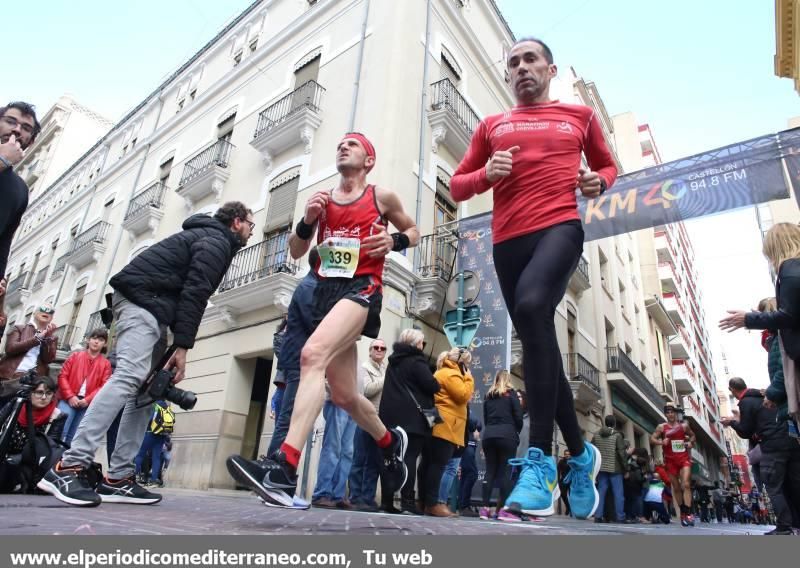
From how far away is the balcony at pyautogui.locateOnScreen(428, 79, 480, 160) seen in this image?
39.1 feet

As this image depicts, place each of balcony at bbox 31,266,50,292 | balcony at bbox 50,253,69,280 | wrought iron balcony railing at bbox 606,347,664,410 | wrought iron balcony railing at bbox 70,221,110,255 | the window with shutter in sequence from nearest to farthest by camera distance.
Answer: the window with shutter < wrought iron balcony railing at bbox 70,221,110,255 < wrought iron balcony railing at bbox 606,347,664,410 < balcony at bbox 50,253,69,280 < balcony at bbox 31,266,50,292

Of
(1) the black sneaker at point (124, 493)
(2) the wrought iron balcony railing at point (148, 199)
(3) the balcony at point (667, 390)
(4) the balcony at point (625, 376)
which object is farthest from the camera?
(3) the balcony at point (667, 390)

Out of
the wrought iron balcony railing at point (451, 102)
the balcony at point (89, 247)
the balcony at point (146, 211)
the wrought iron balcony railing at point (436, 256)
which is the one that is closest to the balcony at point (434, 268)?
the wrought iron balcony railing at point (436, 256)

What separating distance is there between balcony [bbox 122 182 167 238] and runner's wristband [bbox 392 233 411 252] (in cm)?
1490

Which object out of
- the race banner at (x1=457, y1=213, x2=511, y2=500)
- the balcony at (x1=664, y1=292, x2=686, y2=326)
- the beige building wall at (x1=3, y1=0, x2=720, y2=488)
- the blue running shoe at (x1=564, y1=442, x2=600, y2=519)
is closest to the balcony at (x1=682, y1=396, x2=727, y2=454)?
the balcony at (x1=664, y1=292, x2=686, y2=326)

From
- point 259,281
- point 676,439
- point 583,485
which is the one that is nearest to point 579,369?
point 676,439

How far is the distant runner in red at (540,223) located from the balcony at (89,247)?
1912 centimetres

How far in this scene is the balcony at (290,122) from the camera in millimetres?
11984

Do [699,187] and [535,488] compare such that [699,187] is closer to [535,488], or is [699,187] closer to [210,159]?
[535,488]

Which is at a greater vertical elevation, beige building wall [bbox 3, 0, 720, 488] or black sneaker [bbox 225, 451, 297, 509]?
beige building wall [bbox 3, 0, 720, 488]

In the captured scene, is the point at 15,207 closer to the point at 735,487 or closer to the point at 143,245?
the point at 143,245

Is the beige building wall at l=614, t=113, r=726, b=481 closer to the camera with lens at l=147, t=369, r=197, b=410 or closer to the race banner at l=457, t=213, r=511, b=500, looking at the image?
the race banner at l=457, t=213, r=511, b=500

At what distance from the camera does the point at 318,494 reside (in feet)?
17.7

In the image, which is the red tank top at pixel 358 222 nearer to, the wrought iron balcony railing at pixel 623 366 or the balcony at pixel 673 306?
the wrought iron balcony railing at pixel 623 366
